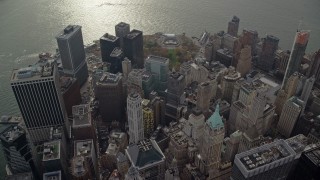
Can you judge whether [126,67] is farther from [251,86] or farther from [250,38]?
[250,38]

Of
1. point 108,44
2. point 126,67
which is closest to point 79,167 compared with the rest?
point 126,67

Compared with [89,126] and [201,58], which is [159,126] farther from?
[201,58]

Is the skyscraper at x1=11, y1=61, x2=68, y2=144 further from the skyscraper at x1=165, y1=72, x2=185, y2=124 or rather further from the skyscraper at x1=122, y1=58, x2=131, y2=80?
the skyscraper at x1=165, y1=72, x2=185, y2=124

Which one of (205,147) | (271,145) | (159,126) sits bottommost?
(159,126)

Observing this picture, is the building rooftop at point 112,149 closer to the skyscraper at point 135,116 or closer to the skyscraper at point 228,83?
the skyscraper at point 135,116

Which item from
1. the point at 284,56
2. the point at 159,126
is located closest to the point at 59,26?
the point at 159,126

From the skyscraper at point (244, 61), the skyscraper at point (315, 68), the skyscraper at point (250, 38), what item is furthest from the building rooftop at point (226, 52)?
the skyscraper at point (315, 68)
